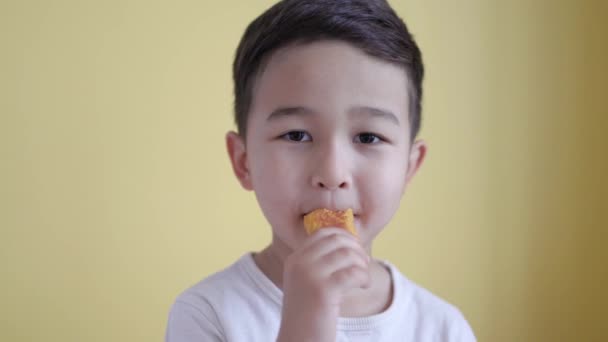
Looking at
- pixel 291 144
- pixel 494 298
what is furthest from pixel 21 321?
pixel 494 298

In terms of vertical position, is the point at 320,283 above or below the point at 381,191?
below

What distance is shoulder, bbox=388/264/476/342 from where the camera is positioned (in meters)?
0.94

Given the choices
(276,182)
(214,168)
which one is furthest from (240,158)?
(214,168)

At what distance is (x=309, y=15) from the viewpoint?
0.83 metres

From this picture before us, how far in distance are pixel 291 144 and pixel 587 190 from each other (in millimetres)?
1089

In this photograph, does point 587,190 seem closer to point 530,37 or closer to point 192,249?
point 530,37

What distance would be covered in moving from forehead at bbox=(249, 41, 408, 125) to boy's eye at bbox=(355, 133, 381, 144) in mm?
34

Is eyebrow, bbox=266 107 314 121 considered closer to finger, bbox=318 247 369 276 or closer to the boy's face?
the boy's face

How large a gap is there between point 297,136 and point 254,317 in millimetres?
244

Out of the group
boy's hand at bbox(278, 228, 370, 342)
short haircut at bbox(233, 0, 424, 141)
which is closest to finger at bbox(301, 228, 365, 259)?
boy's hand at bbox(278, 228, 370, 342)

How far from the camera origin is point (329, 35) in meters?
0.80

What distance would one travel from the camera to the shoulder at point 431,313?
94cm

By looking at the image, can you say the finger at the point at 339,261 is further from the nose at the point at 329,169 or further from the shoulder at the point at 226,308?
the shoulder at the point at 226,308

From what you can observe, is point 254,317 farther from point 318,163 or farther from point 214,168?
point 214,168
